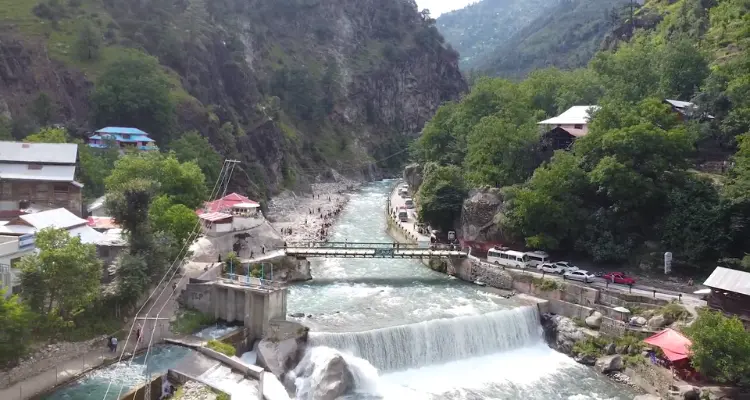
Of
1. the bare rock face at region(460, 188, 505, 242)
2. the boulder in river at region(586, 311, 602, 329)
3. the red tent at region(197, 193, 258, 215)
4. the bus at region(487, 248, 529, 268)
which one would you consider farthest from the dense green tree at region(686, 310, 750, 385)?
the red tent at region(197, 193, 258, 215)

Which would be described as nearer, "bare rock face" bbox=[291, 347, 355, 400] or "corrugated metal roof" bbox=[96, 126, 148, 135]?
"bare rock face" bbox=[291, 347, 355, 400]

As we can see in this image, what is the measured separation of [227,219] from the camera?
51500mm

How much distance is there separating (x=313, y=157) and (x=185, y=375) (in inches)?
Answer: 4174

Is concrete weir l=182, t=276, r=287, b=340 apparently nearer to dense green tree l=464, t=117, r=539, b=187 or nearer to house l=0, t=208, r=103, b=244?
house l=0, t=208, r=103, b=244

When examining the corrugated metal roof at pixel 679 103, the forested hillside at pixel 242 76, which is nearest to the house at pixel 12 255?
the forested hillside at pixel 242 76

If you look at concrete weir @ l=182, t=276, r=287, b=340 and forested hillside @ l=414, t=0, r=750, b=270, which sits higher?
forested hillside @ l=414, t=0, r=750, b=270

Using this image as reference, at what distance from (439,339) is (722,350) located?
16.5 m

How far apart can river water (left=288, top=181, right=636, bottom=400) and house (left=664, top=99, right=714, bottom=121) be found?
2917 centimetres

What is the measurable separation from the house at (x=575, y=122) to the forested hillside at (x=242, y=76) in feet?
134

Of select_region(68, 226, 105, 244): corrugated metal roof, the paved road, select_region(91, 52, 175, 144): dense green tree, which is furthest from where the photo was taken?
select_region(91, 52, 175, 144): dense green tree

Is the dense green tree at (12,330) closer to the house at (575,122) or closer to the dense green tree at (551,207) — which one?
the dense green tree at (551,207)

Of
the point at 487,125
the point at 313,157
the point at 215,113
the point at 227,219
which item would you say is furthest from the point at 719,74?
the point at 313,157

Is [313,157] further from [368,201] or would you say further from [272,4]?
[272,4]

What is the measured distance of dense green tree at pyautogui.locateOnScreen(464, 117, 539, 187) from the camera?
6462 centimetres
